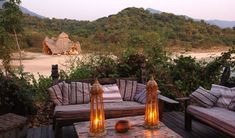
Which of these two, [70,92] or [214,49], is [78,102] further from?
[214,49]

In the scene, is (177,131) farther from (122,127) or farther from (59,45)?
(59,45)

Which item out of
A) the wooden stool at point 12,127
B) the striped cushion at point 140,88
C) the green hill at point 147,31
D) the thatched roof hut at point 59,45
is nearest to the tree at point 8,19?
the green hill at point 147,31

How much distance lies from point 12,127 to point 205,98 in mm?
2650

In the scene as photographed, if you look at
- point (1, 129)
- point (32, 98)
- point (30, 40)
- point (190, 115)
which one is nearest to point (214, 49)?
point (190, 115)

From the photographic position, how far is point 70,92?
438 cm

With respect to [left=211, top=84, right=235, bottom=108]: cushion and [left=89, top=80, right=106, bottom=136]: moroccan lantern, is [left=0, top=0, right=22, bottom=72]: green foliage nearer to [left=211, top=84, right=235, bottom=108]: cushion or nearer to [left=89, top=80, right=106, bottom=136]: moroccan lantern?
[left=89, top=80, right=106, bottom=136]: moroccan lantern

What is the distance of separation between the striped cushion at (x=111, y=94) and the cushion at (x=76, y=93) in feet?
0.90

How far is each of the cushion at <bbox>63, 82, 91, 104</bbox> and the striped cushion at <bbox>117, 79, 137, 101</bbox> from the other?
0.58 meters

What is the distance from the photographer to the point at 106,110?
156 inches

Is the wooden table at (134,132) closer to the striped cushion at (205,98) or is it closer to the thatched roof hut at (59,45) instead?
the striped cushion at (205,98)

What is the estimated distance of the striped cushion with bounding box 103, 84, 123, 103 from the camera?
176 inches

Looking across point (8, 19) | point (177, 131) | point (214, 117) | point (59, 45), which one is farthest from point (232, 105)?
A: point (59, 45)

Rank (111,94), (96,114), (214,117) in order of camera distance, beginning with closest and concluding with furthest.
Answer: (96,114) < (214,117) < (111,94)

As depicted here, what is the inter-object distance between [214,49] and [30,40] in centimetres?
930
